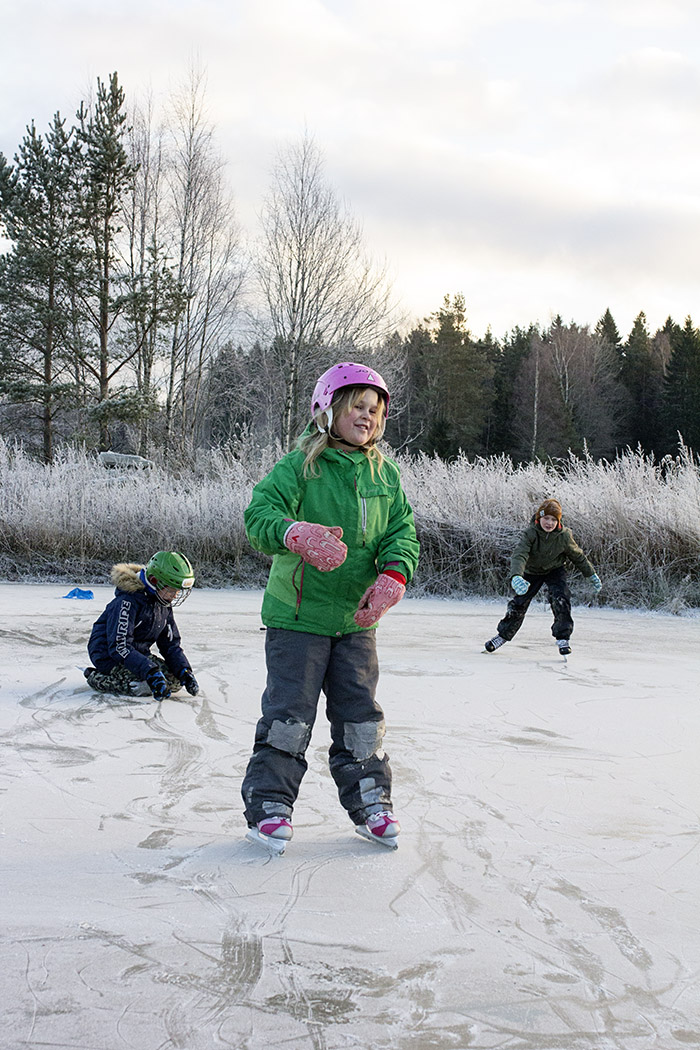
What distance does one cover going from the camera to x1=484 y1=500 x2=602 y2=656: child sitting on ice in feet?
22.5

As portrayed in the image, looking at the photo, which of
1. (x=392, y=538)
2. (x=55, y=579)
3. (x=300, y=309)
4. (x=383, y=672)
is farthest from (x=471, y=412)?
(x=392, y=538)

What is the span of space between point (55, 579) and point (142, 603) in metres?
6.66

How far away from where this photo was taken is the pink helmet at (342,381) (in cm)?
291

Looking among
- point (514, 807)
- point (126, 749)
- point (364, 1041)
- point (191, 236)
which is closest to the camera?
point (364, 1041)

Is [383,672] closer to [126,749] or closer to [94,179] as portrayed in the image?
[126,749]

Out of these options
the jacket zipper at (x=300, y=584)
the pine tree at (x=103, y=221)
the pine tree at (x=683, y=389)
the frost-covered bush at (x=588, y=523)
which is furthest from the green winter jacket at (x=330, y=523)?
the pine tree at (x=683, y=389)

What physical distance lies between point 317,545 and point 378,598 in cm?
31

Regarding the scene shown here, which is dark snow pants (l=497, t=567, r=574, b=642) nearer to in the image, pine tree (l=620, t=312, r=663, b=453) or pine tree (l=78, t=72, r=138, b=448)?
pine tree (l=78, t=72, r=138, b=448)

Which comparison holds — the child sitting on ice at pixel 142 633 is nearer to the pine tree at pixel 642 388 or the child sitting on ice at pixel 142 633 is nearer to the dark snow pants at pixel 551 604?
the dark snow pants at pixel 551 604

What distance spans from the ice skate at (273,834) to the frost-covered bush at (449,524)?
26.5ft

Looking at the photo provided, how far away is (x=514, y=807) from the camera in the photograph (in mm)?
3193

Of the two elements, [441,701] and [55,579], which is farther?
[55,579]

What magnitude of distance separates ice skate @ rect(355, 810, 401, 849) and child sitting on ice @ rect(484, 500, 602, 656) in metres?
4.11

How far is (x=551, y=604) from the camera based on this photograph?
7000 millimetres
